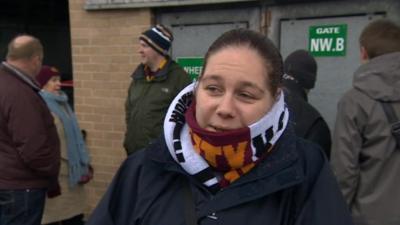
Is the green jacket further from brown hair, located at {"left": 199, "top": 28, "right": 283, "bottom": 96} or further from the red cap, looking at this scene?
brown hair, located at {"left": 199, "top": 28, "right": 283, "bottom": 96}

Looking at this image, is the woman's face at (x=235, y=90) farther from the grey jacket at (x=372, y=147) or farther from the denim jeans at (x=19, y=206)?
the denim jeans at (x=19, y=206)

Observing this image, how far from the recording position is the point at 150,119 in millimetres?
4047

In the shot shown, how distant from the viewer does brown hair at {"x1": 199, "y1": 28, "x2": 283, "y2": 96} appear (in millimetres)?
1664

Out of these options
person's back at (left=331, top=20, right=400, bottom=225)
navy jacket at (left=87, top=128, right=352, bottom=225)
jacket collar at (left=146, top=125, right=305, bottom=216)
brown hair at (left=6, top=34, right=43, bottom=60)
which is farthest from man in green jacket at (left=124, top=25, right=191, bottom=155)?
jacket collar at (left=146, top=125, right=305, bottom=216)

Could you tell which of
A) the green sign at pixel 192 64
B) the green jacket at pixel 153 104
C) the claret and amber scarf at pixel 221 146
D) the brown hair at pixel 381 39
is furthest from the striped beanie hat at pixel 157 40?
the claret and amber scarf at pixel 221 146

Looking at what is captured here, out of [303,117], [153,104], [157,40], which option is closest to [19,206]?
[153,104]

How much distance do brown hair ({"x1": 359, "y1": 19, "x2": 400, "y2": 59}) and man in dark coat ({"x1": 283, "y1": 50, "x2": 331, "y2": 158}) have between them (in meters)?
0.39

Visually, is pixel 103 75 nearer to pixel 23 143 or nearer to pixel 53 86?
pixel 53 86

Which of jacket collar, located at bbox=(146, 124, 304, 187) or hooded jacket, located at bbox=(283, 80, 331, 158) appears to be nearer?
jacket collar, located at bbox=(146, 124, 304, 187)

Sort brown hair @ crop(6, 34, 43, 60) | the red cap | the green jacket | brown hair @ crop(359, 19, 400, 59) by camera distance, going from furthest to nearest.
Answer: the red cap, the green jacket, brown hair @ crop(6, 34, 43, 60), brown hair @ crop(359, 19, 400, 59)

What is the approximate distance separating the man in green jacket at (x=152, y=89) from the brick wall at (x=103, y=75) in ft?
3.04

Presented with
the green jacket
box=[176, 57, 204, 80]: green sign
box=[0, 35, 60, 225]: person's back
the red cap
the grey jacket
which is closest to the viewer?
the grey jacket

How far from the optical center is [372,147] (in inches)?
110

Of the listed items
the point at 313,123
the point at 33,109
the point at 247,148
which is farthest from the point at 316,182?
the point at 33,109
